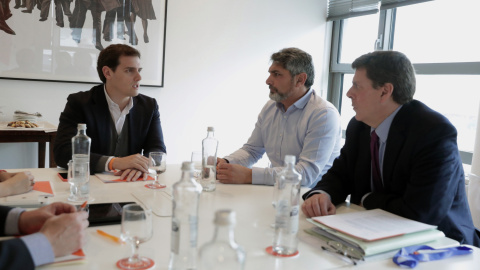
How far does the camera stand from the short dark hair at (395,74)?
68.6 inches

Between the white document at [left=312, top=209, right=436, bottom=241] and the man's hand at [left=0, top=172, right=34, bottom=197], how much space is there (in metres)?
1.07

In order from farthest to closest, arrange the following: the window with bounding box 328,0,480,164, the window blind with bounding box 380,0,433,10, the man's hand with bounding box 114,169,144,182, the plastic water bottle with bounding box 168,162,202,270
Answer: the window blind with bounding box 380,0,433,10 → the window with bounding box 328,0,480,164 → the man's hand with bounding box 114,169,144,182 → the plastic water bottle with bounding box 168,162,202,270

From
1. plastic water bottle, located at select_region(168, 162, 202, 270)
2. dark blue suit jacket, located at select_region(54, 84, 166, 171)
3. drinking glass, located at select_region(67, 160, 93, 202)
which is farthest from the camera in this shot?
dark blue suit jacket, located at select_region(54, 84, 166, 171)

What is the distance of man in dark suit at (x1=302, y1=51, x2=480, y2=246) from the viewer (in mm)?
1495

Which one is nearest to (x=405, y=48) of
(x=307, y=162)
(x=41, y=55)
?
(x=307, y=162)

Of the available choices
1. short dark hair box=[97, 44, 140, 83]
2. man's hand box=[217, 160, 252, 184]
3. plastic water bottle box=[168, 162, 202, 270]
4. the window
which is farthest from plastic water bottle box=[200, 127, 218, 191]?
the window

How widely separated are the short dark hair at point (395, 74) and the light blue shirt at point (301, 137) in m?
0.56

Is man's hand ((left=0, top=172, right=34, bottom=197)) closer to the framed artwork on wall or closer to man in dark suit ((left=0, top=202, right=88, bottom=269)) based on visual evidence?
man in dark suit ((left=0, top=202, right=88, bottom=269))

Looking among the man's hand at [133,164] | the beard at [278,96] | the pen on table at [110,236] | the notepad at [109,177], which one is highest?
the beard at [278,96]

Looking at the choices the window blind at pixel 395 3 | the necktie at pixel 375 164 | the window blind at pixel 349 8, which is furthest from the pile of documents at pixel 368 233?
the window blind at pixel 349 8

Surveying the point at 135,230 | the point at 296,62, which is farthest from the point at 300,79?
the point at 135,230

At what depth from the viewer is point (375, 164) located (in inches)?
70.2

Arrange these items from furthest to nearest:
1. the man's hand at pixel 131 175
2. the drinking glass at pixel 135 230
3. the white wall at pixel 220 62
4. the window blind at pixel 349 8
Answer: the window blind at pixel 349 8 < the white wall at pixel 220 62 < the man's hand at pixel 131 175 < the drinking glass at pixel 135 230

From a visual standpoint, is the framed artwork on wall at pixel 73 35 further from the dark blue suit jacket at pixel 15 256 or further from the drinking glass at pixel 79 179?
the dark blue suit jacket at pixel 15 256
